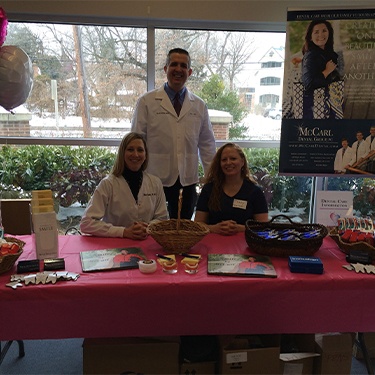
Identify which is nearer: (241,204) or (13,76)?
(241,204)

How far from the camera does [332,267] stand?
147 cm

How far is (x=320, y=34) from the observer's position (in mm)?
2635

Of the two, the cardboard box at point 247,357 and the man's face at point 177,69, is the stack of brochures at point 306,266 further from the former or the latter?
the man's face at point 177,69

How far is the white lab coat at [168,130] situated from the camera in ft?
8.52

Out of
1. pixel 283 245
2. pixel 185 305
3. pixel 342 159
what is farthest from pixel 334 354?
pixel 342 159

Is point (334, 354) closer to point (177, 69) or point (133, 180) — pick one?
point (133, 180)

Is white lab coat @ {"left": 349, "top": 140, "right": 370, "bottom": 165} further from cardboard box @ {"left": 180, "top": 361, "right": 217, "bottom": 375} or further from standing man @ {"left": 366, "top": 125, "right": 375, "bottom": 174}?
cardboard box @ {"left": 180, "top": 361, "right": 217, "bottom": 375}

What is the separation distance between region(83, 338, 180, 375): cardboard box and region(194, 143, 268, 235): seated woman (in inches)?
30.5

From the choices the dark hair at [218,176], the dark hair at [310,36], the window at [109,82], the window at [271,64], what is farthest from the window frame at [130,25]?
the dark hair at [218,176]

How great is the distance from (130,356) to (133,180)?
91 cm

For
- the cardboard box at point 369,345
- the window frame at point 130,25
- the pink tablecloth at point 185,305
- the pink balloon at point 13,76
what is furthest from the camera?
the window frame at point 130,25

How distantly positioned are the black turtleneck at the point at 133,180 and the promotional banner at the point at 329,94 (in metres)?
1.28

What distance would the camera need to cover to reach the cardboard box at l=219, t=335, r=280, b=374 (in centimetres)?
142

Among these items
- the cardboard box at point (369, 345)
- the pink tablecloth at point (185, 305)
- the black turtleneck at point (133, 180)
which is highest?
the black turtleneck at point (133, 180)
